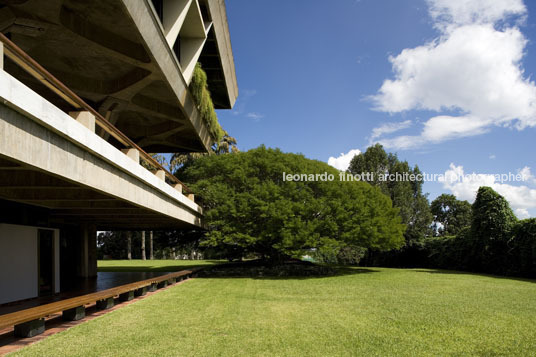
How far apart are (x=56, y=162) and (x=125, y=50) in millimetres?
5306

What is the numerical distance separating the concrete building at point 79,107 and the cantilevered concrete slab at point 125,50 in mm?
34

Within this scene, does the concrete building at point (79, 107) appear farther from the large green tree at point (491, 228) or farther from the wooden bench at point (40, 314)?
the large green tree at point (491, 228)

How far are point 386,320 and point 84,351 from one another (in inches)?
235

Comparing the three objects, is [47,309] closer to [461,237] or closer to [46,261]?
[46,261]

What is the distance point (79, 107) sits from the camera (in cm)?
707

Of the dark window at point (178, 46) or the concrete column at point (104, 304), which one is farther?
the dark window at point (178, 46)

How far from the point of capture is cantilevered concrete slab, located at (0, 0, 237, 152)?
8.74 meters

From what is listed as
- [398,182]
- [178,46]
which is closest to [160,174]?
[178,46]

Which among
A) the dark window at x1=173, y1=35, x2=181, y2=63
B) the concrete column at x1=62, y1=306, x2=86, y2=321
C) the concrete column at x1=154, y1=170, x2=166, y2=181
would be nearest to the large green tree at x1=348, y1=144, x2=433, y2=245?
the dark window at x1=173, y1=35, x2=181, y2=63

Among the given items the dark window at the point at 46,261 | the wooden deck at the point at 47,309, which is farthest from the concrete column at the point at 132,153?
the dark window at the point at 46,261

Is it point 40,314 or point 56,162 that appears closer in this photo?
point 56,162

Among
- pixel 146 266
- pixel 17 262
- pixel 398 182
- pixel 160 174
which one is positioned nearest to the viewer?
pixel 17 262

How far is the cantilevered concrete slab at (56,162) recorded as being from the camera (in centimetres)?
496

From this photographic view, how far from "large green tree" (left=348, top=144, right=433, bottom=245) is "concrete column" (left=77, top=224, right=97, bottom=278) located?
2659 centimetres
